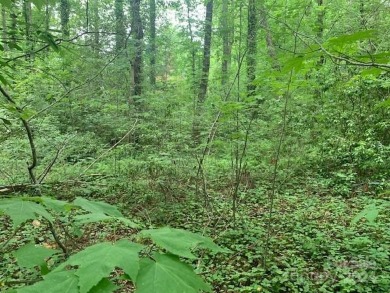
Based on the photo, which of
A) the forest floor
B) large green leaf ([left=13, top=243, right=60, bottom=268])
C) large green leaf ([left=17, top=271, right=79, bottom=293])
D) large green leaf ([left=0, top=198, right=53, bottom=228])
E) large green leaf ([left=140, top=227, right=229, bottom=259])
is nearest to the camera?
large green leaf ([left=17, top=271, right=79, bottom=293])

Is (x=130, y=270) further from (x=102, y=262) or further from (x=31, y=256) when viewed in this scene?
(x=31, y=256)

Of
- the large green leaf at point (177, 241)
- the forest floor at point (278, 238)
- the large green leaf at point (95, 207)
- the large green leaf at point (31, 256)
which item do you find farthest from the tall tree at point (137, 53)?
the large green leaf at point (177, 241)

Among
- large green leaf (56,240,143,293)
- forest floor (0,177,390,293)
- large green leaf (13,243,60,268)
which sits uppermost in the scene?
large green leaf (56,240,143,293)

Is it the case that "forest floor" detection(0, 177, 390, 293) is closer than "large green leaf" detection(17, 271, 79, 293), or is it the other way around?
"large green leaf" detection(17, 271, 79, 293)

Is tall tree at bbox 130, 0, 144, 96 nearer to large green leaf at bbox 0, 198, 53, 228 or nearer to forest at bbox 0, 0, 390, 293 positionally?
forest at bbox 0, 0, 390, 293

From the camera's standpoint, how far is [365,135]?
280 inches

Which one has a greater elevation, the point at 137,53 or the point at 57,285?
the point at 137,53

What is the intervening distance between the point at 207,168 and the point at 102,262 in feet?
21.4

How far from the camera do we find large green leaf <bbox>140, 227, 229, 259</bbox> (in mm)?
906

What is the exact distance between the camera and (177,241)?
0.95 meters

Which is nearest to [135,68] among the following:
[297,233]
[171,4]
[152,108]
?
[152,108]

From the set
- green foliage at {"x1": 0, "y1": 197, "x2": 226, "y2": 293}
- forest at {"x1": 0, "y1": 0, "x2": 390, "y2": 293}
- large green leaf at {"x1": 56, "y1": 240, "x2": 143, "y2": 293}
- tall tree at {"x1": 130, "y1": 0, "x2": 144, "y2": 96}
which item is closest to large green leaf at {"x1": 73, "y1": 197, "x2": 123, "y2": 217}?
forest at {"x1": 0, "y1": 0, "x2": 390, "y2": 293}

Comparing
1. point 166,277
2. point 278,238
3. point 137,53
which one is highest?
point 137,53

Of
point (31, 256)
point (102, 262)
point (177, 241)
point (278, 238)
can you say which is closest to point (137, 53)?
point (278, 238)
